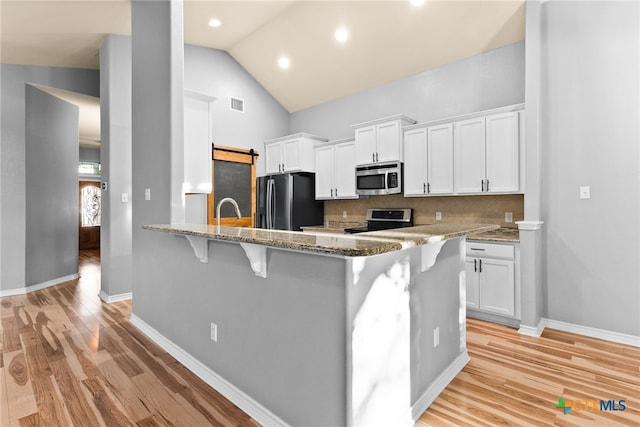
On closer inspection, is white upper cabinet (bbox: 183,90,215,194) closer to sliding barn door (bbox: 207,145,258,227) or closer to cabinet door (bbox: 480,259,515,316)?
sliding barn door (bbox: 207,145,258,227)

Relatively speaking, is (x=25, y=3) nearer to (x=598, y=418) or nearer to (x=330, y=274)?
(x=330, y=274)

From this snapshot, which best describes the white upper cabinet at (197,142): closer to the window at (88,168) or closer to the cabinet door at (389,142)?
the cabinet door at (389,142)

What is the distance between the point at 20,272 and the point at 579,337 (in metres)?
6.59

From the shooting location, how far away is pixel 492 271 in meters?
3.46

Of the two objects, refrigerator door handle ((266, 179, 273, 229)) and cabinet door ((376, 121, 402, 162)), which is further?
refrigerator door handle ((266, 179, 273, 229))

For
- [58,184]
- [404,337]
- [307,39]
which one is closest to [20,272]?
[58,184]

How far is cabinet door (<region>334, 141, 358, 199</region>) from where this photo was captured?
5078 mm

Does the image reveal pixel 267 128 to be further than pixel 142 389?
Yes

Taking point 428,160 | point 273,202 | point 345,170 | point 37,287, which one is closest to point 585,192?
point 428,160

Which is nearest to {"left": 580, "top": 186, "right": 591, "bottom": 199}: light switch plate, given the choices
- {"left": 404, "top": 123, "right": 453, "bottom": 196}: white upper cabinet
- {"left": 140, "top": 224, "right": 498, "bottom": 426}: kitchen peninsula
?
{"left": 404, "top": 123, "right": 453, "bottom": 196}: white upper cabinet

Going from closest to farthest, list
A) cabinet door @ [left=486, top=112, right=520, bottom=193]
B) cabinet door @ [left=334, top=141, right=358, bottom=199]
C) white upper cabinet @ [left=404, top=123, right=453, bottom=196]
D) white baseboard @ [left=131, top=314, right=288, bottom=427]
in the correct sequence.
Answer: white baseboard @ [left=131, top=314, right=288, bottom=427] → cabinet door @ [left=486, top=112, right=520, bottom=193] → white upper cabinet @ [left=404, top=123, right=453, bottom=196] → cabinet door @ [left=334, top=141, right=358, bottom=199]

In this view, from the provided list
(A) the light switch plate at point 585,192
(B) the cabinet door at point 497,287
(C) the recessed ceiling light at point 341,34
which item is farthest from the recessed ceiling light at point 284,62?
(A) the light switch plate at point 585,192

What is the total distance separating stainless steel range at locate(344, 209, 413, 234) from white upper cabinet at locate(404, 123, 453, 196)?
396 millimetres

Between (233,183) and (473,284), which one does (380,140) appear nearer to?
(473,284)
